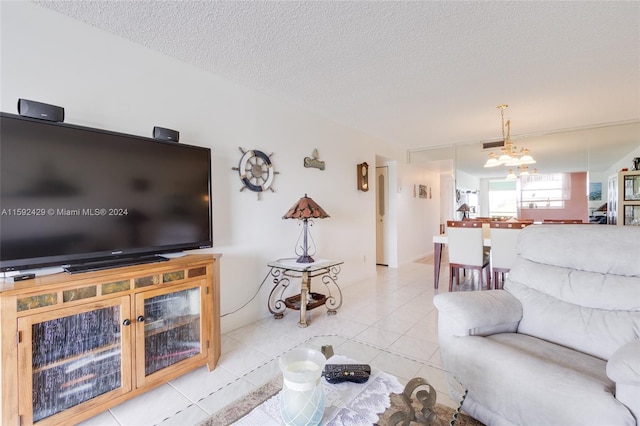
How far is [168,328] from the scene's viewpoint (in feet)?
6.15

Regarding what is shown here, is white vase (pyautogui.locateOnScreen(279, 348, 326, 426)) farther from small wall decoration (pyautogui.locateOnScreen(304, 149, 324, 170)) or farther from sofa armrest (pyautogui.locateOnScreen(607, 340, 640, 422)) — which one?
small wall decoration (pyautogui.locateOnScreen(304, 149, 324, 170))

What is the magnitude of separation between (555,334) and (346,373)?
117 centimetres

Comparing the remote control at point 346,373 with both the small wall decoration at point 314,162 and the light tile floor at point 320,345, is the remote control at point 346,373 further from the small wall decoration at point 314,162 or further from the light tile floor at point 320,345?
the small wall decoration at point 314,162

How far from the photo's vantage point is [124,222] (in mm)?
1813

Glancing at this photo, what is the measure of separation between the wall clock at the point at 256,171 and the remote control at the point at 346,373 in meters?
1.92

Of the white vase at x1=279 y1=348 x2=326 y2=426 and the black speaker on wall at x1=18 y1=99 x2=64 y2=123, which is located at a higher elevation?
the black speaker on wall at x1=18 y1=99 x2=64 y2=123

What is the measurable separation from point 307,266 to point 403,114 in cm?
242

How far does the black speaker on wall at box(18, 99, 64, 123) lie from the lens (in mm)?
1447

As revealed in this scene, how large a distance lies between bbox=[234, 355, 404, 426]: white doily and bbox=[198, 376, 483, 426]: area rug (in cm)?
2

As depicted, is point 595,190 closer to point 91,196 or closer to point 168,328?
point 168,328

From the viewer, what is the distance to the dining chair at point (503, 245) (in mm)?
3406

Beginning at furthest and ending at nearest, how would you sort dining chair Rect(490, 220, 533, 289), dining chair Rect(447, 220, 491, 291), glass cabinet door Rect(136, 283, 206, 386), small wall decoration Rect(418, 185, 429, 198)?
small wall decoration Rect(418, 185, 429, 198) → dining chair Rect(447, 220, 491, 291) → dining chair Rect(490, 220, 533, 289) → glass cabinet door Rect(136, 283, 206, 386)

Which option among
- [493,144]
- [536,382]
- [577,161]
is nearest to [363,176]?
[493,144]

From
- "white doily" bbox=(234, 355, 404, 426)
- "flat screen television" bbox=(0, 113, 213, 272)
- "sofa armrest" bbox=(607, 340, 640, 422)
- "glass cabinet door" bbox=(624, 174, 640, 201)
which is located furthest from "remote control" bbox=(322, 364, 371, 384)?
"glass cabinet door" bbox=(624, 174, 640, 201)
